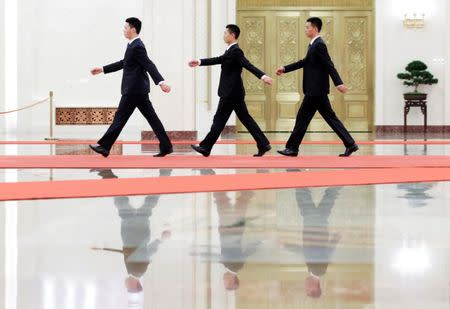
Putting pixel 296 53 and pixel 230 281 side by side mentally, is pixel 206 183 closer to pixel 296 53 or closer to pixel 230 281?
pixel 230 281

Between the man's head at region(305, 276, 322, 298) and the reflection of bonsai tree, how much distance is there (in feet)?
8.29

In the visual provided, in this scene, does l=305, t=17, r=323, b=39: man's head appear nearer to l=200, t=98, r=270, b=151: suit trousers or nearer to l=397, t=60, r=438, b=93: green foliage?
l=200, t=98, r=270, b=151: suit trousers

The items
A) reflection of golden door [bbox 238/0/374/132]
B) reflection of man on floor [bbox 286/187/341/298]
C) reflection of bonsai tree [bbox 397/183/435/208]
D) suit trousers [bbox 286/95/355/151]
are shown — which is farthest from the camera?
reflection of golden door [bbox 238/0/374/132]

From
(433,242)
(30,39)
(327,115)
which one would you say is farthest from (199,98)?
(433,242)

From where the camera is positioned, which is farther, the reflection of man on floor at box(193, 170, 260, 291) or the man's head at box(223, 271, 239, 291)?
the reflection of man on floor at box(193, 170, 260, 291)

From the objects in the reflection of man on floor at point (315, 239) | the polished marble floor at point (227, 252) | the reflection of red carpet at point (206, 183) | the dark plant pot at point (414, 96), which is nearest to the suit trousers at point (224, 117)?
the reflection of red carpet at point (206, 183)

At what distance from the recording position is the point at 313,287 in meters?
2.74

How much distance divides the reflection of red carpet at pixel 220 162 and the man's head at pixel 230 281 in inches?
231

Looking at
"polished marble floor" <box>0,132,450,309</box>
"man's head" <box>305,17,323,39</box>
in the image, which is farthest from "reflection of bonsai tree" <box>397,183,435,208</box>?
"man's head" <box>305,17,323,39</box>

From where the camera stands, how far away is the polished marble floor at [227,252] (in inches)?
102

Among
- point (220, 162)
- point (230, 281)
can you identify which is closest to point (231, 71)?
point (220, 162)

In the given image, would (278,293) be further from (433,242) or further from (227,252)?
(433,242)

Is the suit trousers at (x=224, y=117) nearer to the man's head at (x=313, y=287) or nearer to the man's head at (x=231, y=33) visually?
the man's head at (x=231, y=33)

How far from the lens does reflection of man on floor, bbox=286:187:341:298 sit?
9.56 feet
